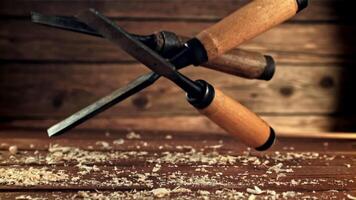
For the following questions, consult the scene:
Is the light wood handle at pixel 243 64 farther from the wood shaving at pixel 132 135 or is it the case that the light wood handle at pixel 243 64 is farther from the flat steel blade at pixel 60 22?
the wood shaving at pixel 132 135

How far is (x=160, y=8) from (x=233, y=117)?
65 centimetres

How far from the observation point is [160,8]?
1.38 metres

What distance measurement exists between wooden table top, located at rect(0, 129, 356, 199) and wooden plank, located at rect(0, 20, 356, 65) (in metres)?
0.26

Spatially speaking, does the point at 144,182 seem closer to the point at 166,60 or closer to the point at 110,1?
the point at 166,60

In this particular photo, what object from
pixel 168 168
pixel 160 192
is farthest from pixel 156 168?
pixel 160 192

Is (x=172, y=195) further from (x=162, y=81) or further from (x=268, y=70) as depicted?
(x=162, y=81)

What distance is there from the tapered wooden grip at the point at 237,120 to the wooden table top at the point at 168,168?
0.22 ft

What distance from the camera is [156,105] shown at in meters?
1.42

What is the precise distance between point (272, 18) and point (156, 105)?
0.66m

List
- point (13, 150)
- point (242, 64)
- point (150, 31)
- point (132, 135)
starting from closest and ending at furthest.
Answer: point (242, 64), point (13, 150), point (132, 135), point (150, 31)

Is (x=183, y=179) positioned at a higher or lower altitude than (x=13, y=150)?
lower

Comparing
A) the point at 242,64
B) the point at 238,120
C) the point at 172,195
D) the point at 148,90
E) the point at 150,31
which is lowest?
the point at 172,195

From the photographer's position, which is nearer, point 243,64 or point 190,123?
point 243,64

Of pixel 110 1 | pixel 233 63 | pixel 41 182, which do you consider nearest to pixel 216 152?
pixel 233 63
